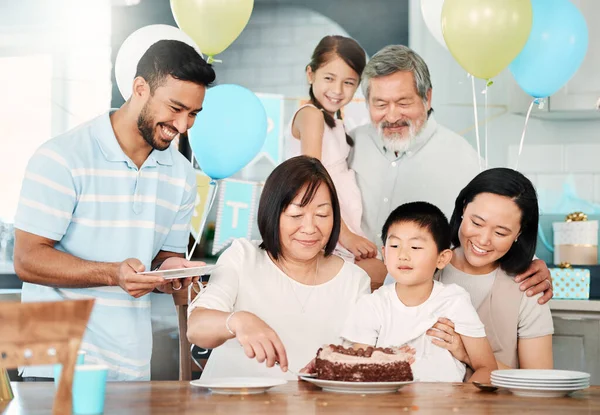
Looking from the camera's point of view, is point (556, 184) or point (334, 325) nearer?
point (334, 325)

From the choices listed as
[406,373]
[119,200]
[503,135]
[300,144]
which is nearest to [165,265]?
[119,200]

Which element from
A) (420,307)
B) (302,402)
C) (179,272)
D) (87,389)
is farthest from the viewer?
(420,307)

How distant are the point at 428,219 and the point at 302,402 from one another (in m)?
0.84

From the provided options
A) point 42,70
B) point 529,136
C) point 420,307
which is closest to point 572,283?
point 529,136

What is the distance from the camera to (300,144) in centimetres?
333

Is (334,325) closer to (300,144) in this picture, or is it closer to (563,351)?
(300,144)

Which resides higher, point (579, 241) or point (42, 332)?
point (579, 241)

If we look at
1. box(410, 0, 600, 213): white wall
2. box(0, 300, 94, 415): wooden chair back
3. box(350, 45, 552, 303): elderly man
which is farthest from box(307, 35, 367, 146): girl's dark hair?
box(0, 300, 94, 415): wooden chair back

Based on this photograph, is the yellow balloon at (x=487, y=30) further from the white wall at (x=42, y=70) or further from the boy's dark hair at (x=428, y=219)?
the white wall at (x=42, y=70)

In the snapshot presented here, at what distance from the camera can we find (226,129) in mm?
3223

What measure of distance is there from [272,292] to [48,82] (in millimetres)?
2782

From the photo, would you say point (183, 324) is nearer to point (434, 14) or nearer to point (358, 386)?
point (358, 386)

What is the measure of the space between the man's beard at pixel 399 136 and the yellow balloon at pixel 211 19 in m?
0.70

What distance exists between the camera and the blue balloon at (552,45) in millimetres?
3135
